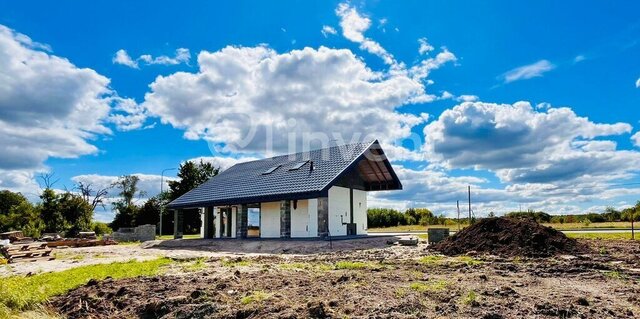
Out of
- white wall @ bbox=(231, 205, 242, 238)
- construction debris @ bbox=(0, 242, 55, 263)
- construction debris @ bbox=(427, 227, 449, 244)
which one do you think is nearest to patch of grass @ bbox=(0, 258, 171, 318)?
construction debris @ bbox=(0, 242, 55, 263)

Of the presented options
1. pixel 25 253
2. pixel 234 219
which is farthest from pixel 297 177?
pixel 25 253

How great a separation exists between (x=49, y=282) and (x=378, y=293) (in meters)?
7.51

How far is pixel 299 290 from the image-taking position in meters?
7.86

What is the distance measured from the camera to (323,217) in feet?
71.2

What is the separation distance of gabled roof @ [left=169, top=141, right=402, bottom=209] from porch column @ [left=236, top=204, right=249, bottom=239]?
794 millimetres

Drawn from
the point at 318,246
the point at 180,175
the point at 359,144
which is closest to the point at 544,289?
the point at 318,246

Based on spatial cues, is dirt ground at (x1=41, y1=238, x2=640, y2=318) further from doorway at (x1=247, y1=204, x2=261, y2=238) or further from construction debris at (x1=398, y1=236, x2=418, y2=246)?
doorway at (x1=247, y1=204, x2=261, y2=238)

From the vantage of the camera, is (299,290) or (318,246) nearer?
(299,290)

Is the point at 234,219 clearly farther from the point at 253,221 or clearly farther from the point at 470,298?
the point at 470,298

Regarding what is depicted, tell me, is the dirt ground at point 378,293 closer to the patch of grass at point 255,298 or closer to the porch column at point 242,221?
the patch of grass at point 255,298

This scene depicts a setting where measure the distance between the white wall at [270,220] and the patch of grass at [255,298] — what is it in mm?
15325

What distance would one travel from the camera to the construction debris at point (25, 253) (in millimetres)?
16844

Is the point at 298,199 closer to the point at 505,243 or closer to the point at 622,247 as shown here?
the point at 505,243

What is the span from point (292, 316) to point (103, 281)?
17.0ft
